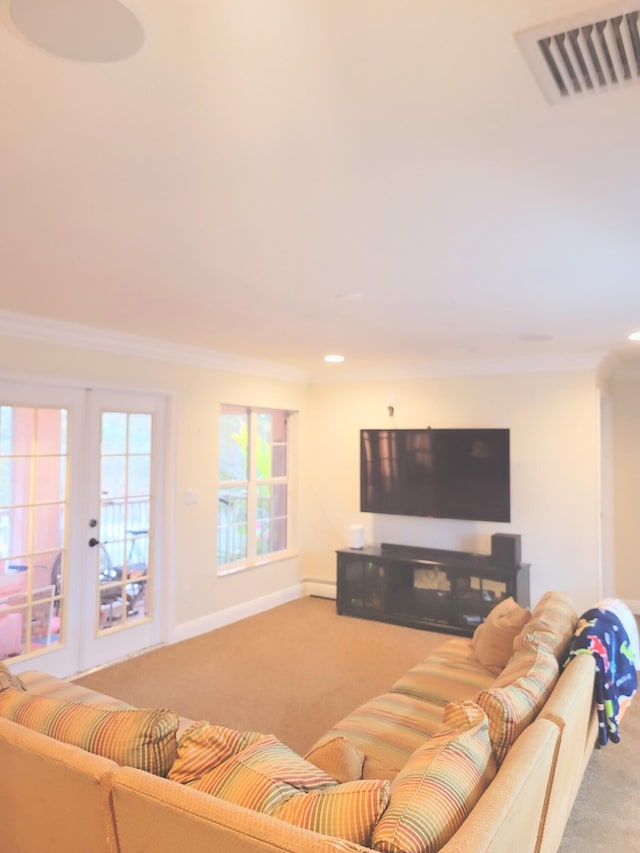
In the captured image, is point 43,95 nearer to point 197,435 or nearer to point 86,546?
point 86,546

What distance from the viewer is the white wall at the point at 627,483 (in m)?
5.62

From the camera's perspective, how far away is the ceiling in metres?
1.11

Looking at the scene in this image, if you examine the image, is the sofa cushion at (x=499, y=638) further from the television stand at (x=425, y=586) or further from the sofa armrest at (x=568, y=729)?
the television stand at (x=425, y=586)

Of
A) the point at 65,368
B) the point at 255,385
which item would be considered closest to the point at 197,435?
the point at 255,385

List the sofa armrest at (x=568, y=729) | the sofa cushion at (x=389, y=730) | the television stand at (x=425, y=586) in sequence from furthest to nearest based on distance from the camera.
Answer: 1. the television stand at (x=425, y=586)
2. the sofa cushion at (x=389, y=730)
3. the sofa armrest at (x=568, y=729)

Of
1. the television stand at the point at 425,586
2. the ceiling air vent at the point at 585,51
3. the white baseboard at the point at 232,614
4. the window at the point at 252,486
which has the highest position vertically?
the ceiling air vent at the point at 585,51

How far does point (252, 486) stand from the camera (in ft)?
18.6

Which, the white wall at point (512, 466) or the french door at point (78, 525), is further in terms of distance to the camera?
the white wall at point (512, 466)

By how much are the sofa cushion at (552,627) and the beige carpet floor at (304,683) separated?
29.6 inches

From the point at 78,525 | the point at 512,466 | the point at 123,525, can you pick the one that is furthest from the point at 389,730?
the point at 512,466

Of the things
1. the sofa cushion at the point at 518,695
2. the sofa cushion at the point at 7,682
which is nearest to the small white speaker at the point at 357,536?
the sofa cushion at the point at 518,695

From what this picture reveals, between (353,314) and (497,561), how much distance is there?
2711 millimetres

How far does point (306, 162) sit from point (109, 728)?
5.76 ft

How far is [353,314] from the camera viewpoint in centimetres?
351
